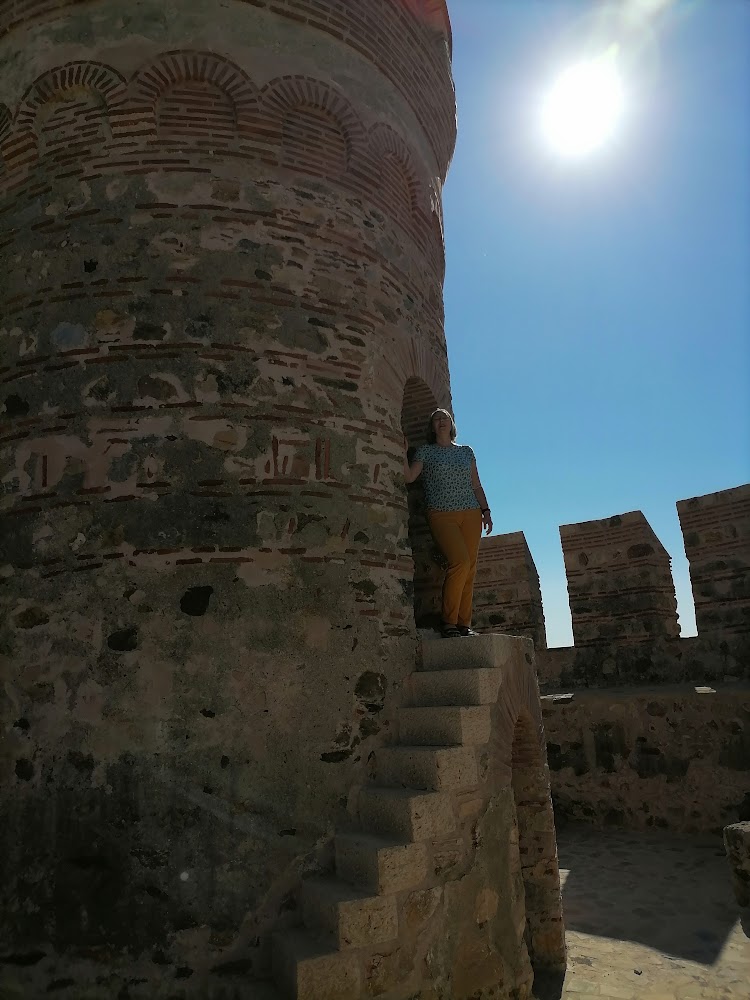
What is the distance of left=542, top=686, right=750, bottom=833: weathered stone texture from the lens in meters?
7.13

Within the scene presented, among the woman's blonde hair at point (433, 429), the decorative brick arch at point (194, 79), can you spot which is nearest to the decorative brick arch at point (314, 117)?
the decorative brick arch at point (194, 79)

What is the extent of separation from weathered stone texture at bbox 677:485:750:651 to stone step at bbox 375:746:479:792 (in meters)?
5.28

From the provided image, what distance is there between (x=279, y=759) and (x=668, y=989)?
2.87 meters

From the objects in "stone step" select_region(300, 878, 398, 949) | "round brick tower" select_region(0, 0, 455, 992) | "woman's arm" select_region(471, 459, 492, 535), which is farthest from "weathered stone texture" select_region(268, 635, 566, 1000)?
"woman's arm" select_region(471, 459, 492, 535)

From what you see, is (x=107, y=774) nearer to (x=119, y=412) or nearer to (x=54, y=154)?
(x=119, y=412)

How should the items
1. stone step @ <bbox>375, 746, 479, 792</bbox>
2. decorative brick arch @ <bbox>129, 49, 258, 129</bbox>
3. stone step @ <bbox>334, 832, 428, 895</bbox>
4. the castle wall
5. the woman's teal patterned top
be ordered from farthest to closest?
the castle wall → the woman's teal patterned top → decorative brick arch @ <bbox>129, 49, 258, 129</bbox> → stone step @ <bbox>375, 746, 479, 792</bbox> → stone step @ <bbox>334, 832, 428, 895</bbox>

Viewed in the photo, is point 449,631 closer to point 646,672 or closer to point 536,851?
point 536,851

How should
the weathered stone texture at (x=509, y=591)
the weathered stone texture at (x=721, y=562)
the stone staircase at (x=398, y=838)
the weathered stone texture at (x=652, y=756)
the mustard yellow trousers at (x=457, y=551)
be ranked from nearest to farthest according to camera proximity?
the stone staircase at (x=398, y=838) < the mustard yellow trousers at (x=457, y=551) < the weathered stone texture at (x=652, y=756) < the weathered stone texture at (x=721, y=562) < the weathered stone texture at (x=509, y=591)

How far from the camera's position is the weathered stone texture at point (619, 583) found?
8.45 meters

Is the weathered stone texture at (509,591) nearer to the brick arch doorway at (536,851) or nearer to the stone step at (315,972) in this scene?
the brick arch doorway at (536,851)

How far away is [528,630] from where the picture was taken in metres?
9.16

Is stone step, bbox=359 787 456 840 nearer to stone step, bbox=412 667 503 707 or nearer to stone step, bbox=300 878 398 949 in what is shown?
stone step, bbox=300 878 398 949

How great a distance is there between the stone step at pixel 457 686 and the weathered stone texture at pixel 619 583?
4.99 metres

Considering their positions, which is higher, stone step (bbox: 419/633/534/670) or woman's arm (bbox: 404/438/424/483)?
woman's arm (bbox: 404/438/424/483)
